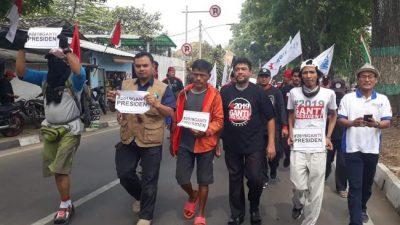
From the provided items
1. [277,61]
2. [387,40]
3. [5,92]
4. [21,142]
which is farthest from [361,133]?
[5,92]

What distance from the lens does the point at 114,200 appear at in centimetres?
582

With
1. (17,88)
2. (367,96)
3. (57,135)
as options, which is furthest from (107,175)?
(17,88)

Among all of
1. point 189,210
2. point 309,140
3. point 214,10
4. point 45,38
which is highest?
point 214,10

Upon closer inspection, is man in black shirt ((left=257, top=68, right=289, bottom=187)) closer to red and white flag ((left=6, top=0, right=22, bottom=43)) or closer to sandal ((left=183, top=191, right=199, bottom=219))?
sandal ((left=183, top=191, right=199, bottom=219))

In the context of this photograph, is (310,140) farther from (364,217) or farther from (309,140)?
(364,217)

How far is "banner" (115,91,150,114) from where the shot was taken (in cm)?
457

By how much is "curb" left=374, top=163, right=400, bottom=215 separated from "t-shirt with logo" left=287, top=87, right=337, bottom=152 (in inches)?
65.9

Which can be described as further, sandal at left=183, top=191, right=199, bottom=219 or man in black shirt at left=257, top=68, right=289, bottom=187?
man in black shirt at left=257, top=68, right=289, bottom=187

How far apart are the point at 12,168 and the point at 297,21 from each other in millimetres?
19571

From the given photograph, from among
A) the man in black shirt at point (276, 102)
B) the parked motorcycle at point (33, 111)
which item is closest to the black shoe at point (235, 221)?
the man in black shirt at point (276, 102)

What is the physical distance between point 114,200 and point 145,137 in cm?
155

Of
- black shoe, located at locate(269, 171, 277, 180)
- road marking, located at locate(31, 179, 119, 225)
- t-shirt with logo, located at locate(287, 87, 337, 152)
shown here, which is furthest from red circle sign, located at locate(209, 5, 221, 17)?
t-shirt with logo, located at locate(287, 87, 337, 152)

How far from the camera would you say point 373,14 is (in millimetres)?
11969

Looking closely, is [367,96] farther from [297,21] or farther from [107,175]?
[297,21]
